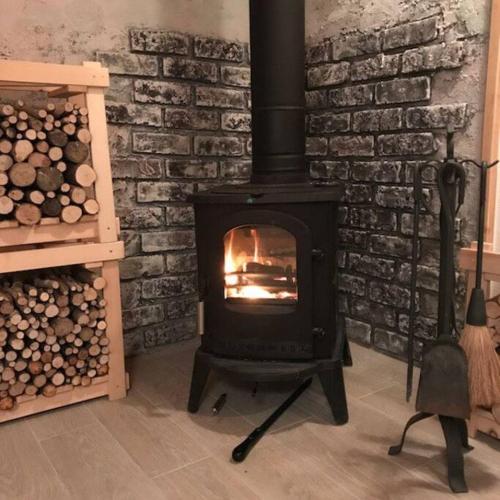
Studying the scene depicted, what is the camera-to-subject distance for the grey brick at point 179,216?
2.49m

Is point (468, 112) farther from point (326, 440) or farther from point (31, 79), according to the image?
point (31, 79)

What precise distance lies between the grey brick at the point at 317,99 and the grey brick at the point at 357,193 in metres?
0.41

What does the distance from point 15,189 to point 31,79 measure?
1.16ft

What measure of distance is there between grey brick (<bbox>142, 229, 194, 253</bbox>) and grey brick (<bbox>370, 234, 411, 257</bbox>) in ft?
2.71

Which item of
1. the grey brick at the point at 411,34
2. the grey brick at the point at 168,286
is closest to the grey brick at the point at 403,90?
the grey brick at the point at 411,34

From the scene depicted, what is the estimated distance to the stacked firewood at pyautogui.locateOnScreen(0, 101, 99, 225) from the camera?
1766 millimetres

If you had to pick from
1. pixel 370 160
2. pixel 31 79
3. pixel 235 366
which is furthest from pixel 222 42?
pixel 235 366

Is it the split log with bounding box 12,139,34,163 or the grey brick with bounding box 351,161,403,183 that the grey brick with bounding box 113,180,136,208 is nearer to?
the split log with bounding box 12,139,34,163

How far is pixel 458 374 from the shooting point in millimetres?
1491

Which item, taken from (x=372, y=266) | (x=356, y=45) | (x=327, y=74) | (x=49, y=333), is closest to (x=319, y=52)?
(x=327, y=74)

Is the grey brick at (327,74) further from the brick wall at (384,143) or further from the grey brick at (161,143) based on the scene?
the grey brick at (161,143)

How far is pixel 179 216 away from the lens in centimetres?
251

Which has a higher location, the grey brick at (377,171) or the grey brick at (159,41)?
the grey brick at (159,41)

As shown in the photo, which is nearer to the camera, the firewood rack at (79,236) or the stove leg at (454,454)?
the stove leg at (454,454)
